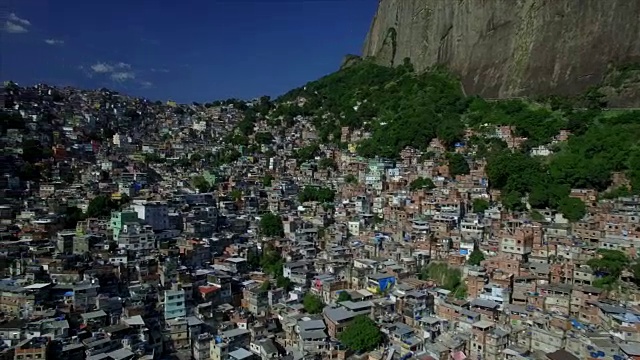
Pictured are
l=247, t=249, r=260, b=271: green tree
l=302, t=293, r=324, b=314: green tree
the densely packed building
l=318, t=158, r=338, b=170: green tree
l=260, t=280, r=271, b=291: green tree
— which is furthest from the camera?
l=318, t=158, r=338, b=170: green tree

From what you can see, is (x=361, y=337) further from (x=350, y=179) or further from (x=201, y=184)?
(x=201, y=184)

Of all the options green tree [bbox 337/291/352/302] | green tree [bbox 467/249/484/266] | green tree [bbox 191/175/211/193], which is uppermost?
green tree [bbox 191/175/211/193]

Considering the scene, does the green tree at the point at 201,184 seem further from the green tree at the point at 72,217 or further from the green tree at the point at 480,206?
the green tree at the point at 480,206

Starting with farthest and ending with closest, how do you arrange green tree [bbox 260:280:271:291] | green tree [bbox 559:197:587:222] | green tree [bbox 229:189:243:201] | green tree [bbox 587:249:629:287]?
1. green tree [bbox 229:189:243:201]
2. green tree [bbox 559:197:587:222]
3. green tree [bbox 260:280:271:291]
4. green tree [bbox 587:249:629:287]

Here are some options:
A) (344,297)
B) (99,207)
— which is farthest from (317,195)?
(344,297)

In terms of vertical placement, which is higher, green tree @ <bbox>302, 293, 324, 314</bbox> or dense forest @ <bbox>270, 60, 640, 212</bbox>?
dense forest @ <bbox>270, 60, 640, 212</bbox>

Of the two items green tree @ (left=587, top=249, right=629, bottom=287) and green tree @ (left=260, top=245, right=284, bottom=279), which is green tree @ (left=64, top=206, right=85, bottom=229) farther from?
green tree @ (left=587, top=249, right=629, bottom=287)

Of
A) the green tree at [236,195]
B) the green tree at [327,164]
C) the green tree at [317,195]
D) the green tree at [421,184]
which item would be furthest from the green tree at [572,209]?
the green tree at [327,164]

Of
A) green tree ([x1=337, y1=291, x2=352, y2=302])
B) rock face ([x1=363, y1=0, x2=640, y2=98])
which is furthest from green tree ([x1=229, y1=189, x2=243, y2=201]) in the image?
rock face ([x1=363, y1=0, x2=640, y2=98])
